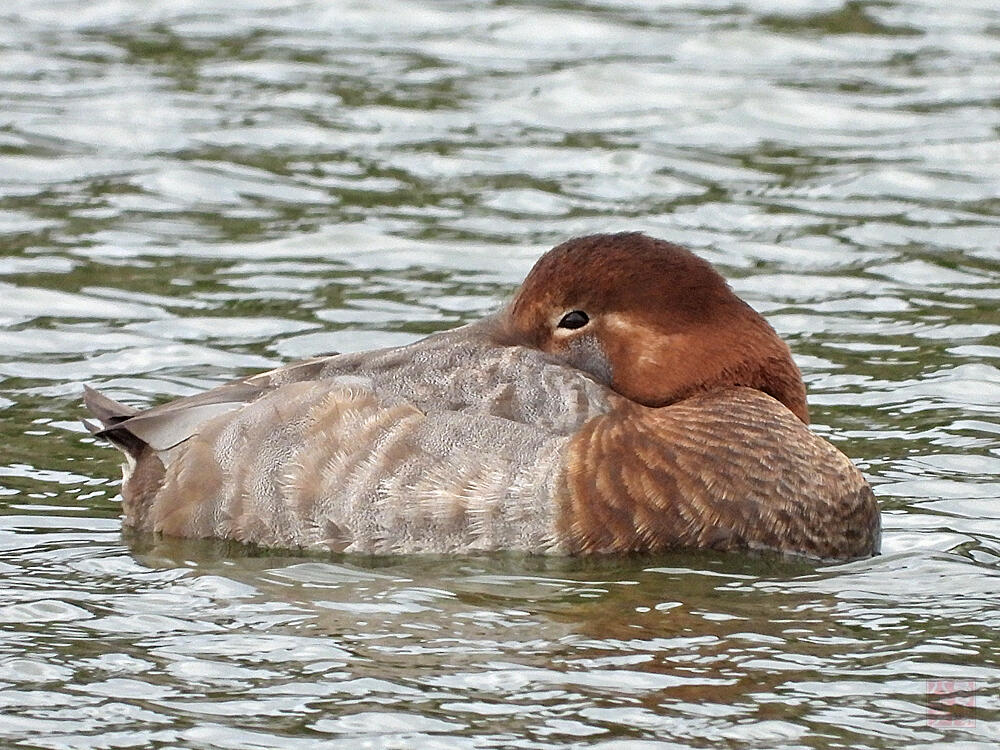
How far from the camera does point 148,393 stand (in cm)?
909

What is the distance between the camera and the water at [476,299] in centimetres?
584

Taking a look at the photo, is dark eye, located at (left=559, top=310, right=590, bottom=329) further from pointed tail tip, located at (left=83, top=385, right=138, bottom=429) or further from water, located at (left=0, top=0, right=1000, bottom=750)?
pointed tail tip, located at (left=83, top=385, right=138, bottom=429)

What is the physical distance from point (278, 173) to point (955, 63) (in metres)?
4.84

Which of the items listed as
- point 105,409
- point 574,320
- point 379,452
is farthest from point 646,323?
point 105,409

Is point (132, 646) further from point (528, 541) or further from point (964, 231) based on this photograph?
point (964, 231)

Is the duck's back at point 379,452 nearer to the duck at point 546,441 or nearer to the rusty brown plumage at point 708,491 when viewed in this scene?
the duck at point 546,441

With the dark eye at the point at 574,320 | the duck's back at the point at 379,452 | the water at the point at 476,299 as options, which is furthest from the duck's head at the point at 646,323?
the water at the point at 476,299

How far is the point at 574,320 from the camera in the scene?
7.49m


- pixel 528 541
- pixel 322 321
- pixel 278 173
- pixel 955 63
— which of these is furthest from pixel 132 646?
pixel 955 63
